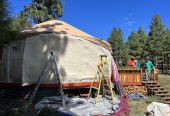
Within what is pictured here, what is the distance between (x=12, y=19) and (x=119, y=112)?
529 cm

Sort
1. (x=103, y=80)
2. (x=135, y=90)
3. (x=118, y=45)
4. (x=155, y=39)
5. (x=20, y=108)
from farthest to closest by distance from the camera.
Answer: (x=118, y=45) < (x=155, y=39) < (x=135, y=90) < (x=103, y=80) < (x=20, y=108)

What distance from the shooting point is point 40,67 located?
13.1m

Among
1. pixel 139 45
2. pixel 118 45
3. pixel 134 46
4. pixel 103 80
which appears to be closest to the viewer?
pixel 103 80

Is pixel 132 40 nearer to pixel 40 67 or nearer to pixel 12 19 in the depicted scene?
pixel 40 67

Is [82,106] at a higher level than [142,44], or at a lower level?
lower

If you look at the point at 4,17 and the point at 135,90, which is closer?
the point at 4,17

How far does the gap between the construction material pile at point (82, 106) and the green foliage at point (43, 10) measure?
757 inches

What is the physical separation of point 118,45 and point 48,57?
44.6m

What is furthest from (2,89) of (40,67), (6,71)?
(40,67)

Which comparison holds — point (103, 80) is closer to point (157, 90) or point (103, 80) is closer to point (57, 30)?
point (57, 30)

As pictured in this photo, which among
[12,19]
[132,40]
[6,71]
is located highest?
[132,40]

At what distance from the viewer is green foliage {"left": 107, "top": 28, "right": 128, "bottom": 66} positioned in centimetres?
5456

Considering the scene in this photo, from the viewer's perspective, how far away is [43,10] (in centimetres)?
3152

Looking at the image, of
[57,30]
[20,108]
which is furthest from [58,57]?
[20,108]
